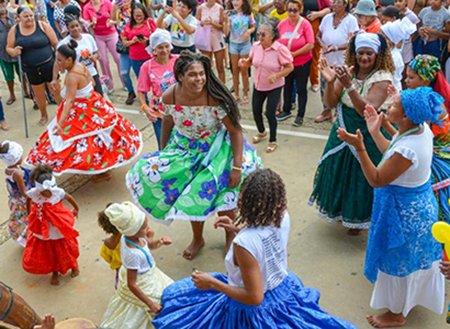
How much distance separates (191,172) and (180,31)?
401 cm

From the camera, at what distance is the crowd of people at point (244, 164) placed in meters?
3.20

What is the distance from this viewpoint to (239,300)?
2.91m

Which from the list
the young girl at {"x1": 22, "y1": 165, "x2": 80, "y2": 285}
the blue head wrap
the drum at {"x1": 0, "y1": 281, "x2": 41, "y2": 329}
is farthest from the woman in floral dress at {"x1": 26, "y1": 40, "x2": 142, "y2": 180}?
the blue head wrap

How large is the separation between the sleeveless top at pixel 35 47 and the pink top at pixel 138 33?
3.84 feet

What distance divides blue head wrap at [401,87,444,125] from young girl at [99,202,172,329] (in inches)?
74.9

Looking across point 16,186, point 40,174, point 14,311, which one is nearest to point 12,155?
point 16,186

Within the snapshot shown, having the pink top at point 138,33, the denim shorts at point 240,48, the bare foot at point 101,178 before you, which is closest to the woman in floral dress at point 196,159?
the bare foot at point 101,178

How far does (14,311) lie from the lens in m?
2.70

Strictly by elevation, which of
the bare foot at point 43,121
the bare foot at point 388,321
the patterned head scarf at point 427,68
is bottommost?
the bare foot at point 43,121

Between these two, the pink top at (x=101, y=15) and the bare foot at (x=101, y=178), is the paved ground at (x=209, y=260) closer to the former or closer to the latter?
the bare foot at (x=101, y=178)

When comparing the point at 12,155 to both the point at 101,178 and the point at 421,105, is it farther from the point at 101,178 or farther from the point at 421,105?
the point at 421,105

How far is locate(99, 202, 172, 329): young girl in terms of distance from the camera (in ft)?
11.3

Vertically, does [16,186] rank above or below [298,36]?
below

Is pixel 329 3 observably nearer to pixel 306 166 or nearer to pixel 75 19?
pixel 306 166
